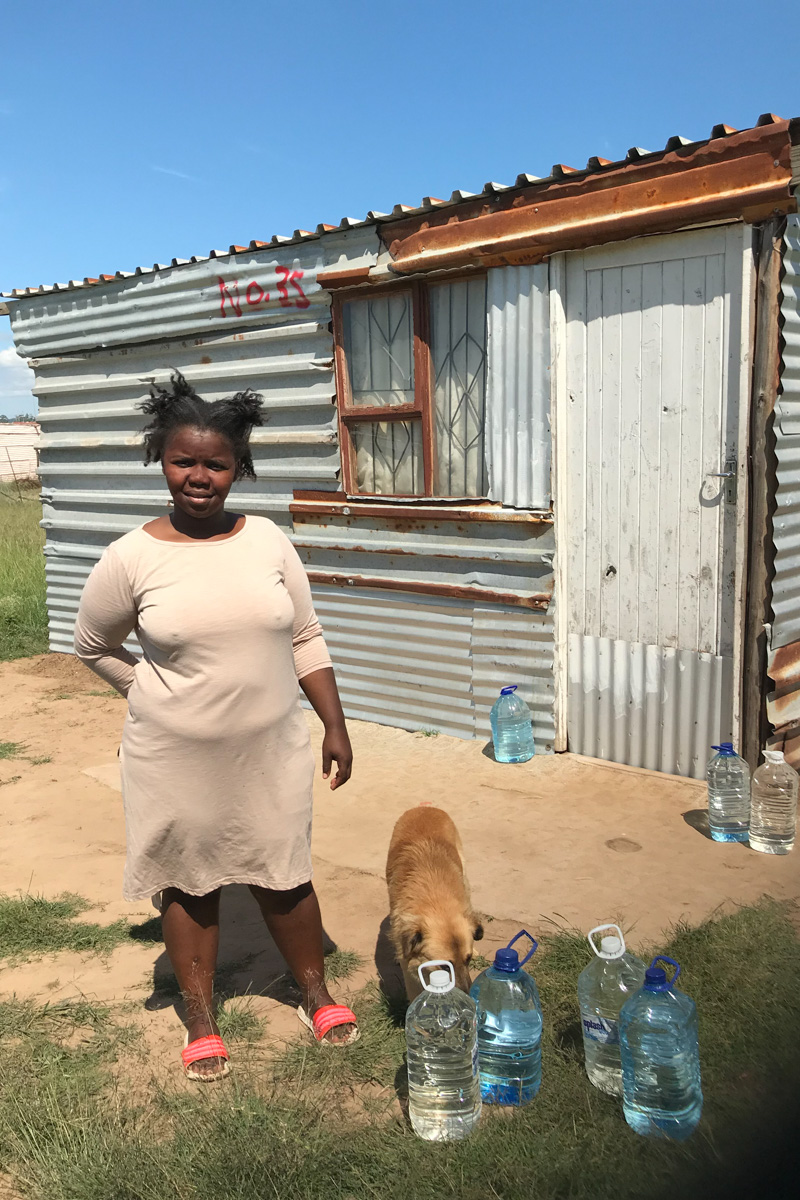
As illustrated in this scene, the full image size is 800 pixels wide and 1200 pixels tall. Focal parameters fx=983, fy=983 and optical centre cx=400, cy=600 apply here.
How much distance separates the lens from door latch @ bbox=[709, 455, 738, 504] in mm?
5246

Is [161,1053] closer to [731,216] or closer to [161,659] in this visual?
[161,659]

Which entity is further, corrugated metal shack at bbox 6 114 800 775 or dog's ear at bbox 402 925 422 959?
corrugated metal shack at bbox 6 114 800 775

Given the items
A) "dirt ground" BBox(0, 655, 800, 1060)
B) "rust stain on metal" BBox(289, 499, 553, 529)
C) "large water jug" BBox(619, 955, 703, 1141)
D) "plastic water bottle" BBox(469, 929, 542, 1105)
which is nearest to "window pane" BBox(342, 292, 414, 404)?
"rust stain on metal" BBox(289, 499, 553, 529)

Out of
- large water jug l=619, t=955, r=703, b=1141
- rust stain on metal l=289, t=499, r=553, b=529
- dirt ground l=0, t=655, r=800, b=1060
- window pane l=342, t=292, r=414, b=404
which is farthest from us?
window pane l=342, t=292, r=414, b=404

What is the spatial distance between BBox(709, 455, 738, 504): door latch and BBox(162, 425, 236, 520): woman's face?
10.4ft

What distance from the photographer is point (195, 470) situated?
304 cm

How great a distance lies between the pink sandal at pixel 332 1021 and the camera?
3.20 meters

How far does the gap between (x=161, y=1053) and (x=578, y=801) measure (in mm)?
2926

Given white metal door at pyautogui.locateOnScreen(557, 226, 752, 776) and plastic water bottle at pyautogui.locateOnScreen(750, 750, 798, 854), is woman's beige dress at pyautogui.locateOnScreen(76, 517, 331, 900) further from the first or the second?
white metal door at pyautogui.locateOnScreen(557, 226, 752, 776)

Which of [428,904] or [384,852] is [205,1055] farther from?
[384,852]

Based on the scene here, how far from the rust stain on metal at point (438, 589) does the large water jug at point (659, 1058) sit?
362 centimetres

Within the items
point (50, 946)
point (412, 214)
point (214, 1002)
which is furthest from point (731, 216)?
point (50, 946)

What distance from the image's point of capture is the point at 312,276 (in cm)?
708

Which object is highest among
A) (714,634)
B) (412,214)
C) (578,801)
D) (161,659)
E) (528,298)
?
(412,214)
